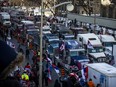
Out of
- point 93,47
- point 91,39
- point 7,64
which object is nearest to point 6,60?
point 7,64

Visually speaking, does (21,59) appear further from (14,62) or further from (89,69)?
(89,69)

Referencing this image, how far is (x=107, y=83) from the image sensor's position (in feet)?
53.4

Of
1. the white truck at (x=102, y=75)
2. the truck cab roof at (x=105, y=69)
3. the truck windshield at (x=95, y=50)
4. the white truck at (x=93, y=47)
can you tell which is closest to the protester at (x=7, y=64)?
the white truck at (x=102, y=75)

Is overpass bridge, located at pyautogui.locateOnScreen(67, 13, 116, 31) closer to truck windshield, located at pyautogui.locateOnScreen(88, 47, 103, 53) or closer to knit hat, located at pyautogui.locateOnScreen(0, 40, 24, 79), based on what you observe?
truck windshield, located at pyautogui.locateOnScreen(88, 47, 103, 53)

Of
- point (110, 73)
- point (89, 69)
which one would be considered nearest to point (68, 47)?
point (89, 69)

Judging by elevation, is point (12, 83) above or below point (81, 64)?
above

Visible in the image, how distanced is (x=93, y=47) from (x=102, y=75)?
12.2 metres

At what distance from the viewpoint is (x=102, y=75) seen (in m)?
16.8

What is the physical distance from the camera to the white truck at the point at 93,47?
83.0 feet

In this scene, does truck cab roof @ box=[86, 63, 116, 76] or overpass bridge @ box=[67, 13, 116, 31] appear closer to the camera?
truck cab roof @ box=[86, 63, 116, 76]

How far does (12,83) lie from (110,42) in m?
30.3

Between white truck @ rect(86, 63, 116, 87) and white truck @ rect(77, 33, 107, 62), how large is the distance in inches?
252

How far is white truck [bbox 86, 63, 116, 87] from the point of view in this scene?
16.2 metres

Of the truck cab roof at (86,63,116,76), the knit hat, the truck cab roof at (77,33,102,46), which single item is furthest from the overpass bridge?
the knit hat
